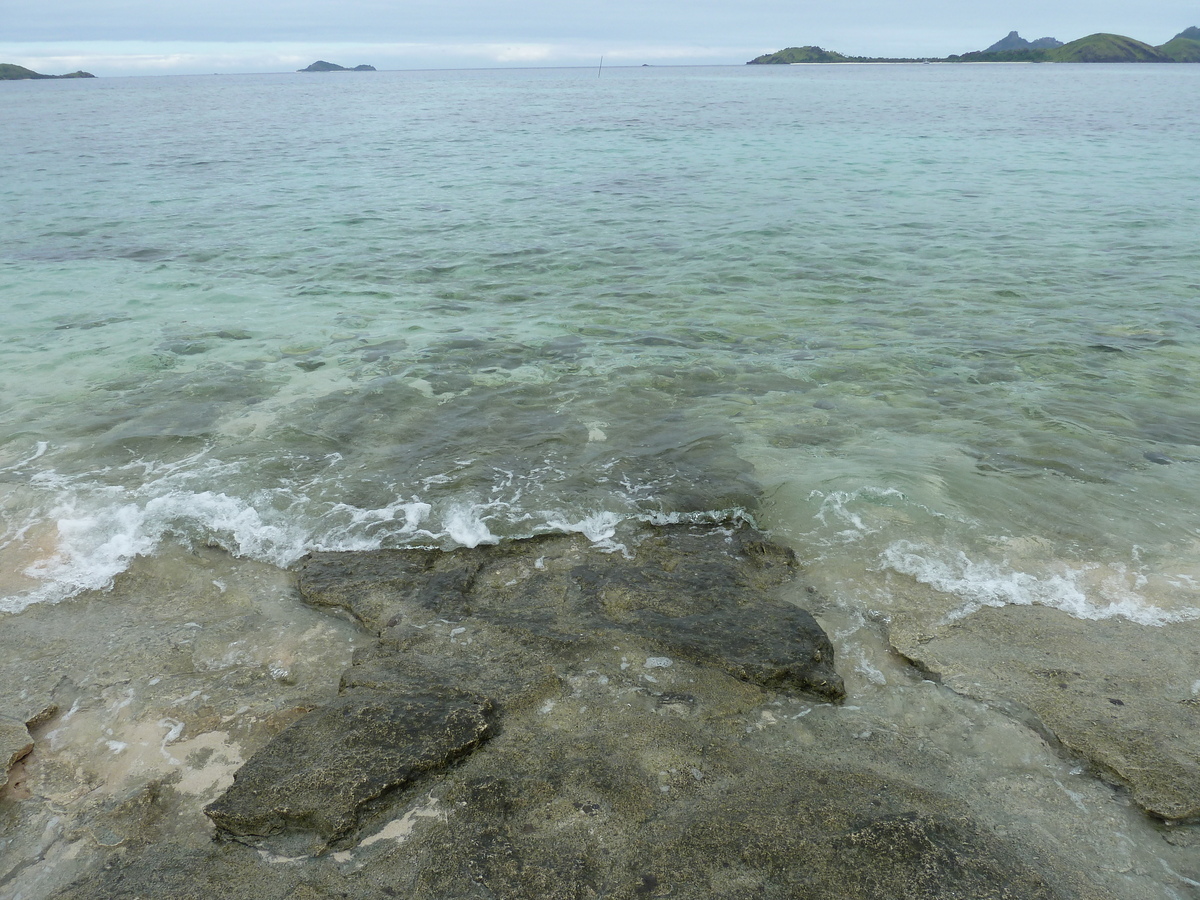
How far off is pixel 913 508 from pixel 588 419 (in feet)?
11.6

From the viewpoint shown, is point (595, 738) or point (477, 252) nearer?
point (595, 738)

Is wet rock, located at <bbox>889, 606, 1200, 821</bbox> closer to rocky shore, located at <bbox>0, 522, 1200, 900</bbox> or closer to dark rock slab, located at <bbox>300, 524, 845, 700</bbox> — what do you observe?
rocky shore, located at <bbox>0, 522, 1200, 900</bbox>

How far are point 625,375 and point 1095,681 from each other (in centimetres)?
617

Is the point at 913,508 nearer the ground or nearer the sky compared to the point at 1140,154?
nearer the ground

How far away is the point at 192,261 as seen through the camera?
15430 mm

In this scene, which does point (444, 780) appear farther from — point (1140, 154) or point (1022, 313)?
point (1140, 154)

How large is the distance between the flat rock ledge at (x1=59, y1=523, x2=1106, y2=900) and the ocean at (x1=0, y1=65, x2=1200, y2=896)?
102cm

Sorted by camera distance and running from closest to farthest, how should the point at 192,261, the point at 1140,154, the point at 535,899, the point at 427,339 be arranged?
the point at 535,899 < the point at 427,339 < the point at 192,261 < the point at 1140,154

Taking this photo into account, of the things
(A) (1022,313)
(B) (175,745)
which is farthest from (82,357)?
(A) (1022,313)

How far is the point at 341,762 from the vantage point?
13.1ft

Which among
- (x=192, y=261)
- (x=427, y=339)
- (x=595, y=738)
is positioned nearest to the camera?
(x=595, y=738)

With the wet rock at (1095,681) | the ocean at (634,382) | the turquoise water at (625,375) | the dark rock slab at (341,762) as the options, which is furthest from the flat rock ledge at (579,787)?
the turquoise water at (625,375)

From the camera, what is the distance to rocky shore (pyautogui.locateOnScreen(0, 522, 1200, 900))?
139 inches

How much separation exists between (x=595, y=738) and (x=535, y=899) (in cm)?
102
